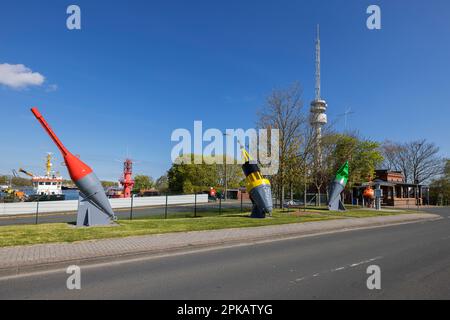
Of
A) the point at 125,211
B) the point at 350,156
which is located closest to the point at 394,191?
the point at 350,156

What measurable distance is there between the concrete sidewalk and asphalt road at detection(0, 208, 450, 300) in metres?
0.58

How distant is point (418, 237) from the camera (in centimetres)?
1396

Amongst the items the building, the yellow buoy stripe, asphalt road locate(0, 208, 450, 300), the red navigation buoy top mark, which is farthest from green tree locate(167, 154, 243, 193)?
asphalt road locate(0, 208, 450, 300)

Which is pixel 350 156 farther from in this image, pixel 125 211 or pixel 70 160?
pixel 70 160

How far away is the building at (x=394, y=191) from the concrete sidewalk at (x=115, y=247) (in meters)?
33.6

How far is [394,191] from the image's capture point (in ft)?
164

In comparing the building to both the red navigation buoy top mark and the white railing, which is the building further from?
the red navigation buoy top mark

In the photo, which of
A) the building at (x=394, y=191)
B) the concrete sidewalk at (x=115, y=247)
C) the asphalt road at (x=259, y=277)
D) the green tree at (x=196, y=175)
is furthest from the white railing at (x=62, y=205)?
the building at (x=394, y=191)

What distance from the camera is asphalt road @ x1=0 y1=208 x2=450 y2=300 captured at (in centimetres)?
594

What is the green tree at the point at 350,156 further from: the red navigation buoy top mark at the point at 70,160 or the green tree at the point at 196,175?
the green tree at the point at 196,175

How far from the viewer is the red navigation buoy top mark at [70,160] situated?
47.2 ft

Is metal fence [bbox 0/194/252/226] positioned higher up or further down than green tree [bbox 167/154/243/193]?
further down

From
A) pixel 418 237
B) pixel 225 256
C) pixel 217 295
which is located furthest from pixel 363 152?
pixel 217 295
